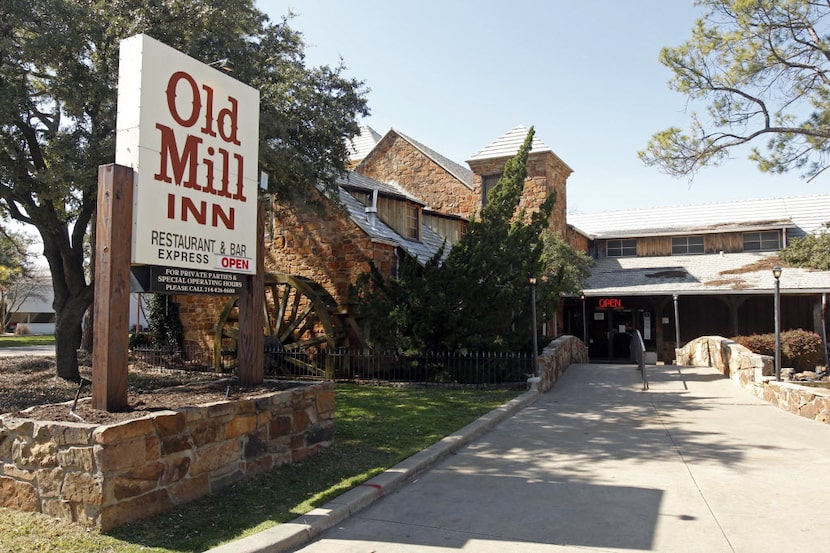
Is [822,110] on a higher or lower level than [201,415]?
higher

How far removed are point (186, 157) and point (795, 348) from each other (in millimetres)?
18763

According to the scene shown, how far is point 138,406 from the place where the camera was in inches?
206

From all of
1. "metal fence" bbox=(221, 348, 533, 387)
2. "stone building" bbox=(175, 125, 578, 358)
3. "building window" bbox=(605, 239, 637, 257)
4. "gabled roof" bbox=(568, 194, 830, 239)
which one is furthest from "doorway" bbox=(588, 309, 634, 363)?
"metal fence" bbox=(221, 348, 533, 387)

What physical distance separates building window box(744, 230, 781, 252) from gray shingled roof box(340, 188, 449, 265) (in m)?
16.4

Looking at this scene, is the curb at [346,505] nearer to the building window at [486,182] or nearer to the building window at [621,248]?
the building window at [486,182]

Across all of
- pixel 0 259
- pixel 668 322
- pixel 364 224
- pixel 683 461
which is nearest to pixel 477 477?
pixel 683 461

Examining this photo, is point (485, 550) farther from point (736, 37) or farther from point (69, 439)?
point (736, 37)

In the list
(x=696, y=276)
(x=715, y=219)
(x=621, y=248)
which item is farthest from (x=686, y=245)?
(x=696, y=276)

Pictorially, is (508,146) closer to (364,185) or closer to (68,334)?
(364,185)

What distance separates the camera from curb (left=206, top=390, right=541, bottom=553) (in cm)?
417

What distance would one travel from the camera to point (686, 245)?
92.7ft

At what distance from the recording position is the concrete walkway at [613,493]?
4.47m

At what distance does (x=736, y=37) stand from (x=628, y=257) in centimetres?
1480

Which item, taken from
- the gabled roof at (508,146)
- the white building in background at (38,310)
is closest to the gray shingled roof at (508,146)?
the gabled roof at (508,146)
